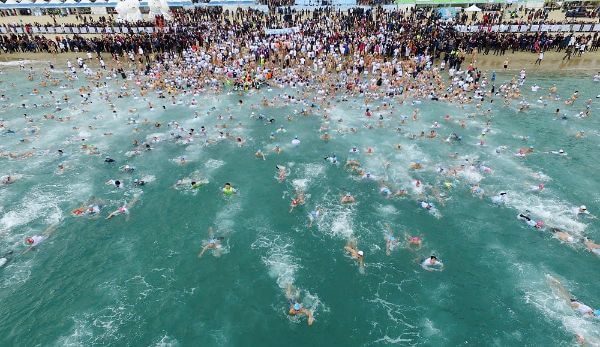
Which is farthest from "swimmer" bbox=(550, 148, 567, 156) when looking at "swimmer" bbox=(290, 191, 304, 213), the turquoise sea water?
"swimmer" bbox=(290, 191, 304, 213)

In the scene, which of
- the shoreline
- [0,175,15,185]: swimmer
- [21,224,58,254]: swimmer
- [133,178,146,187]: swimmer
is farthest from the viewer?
the shoreline

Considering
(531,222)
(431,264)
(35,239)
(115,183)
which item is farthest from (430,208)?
(35,239)

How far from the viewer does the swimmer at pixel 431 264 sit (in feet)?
63.3

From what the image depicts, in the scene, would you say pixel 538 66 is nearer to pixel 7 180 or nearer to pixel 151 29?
pixel 151 29

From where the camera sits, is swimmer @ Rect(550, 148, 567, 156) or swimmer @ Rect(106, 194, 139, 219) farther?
swimmer @ Rect(550, 148, 567, 156)

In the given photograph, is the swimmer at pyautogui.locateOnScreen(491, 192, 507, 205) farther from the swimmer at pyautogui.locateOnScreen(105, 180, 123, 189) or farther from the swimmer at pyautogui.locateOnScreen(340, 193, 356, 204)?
the swimmer at pyautogui.locateOnScreen(105, 180, 123, 189)

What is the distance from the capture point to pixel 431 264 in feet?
63.7

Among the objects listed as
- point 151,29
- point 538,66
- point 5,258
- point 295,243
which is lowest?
point 5,258

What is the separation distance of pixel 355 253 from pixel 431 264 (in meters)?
3.84

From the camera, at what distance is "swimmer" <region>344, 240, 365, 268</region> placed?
64.4ft

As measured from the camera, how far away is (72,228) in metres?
22.4

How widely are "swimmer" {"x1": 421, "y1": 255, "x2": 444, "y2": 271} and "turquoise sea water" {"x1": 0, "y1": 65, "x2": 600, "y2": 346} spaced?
31 cm

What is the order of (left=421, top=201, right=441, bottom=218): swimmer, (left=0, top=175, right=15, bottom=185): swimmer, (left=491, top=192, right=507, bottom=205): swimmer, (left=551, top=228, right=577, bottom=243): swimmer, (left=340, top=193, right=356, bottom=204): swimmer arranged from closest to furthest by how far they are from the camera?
(left=551, top=228, right=577, bottom=243): swimmer → (left=421, top=201, right=441, bottom=218): swimmer → (left=491, top=192, right=507, bottom=205): swimmer → (left=340, top=193, right=356, bottom=204): swimmer → (left=0, top=175, right=15, bottom=185): swimmer

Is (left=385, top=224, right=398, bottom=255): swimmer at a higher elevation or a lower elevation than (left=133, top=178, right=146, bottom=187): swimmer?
lower
